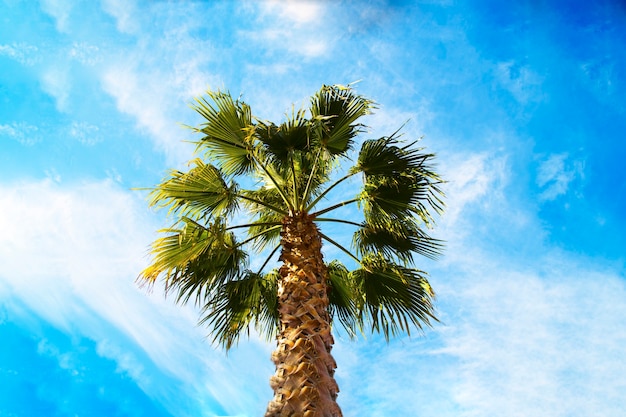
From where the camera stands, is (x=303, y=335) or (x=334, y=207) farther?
(x=334, y=207)

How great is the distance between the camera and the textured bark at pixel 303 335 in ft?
18.6

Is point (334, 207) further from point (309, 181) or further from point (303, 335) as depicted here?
point (303, 335)

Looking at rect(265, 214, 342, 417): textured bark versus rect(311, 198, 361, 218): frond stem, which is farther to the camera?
rect(311, 198, 361, 218): frond stem

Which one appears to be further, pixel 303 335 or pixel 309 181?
pixel 309 181

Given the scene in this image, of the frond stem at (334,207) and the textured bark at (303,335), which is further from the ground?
the frond stem at (334,207)

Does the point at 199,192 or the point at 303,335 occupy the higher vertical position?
the point at 199,192

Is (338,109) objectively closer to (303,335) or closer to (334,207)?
(334,207)

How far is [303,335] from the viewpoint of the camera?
6191 millimetres

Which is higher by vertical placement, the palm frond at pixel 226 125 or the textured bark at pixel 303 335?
the palm frond at pixel 226 125

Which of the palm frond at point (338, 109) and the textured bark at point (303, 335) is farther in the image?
the palm frond at point (338, 109)

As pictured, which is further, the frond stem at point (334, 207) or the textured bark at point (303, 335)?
the frond stem at point (334, 207)

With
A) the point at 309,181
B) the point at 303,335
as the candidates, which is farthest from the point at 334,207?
the point at 303,335

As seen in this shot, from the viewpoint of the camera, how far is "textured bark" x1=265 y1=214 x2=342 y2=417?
5656mm

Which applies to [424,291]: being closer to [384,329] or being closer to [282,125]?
[384,329]
